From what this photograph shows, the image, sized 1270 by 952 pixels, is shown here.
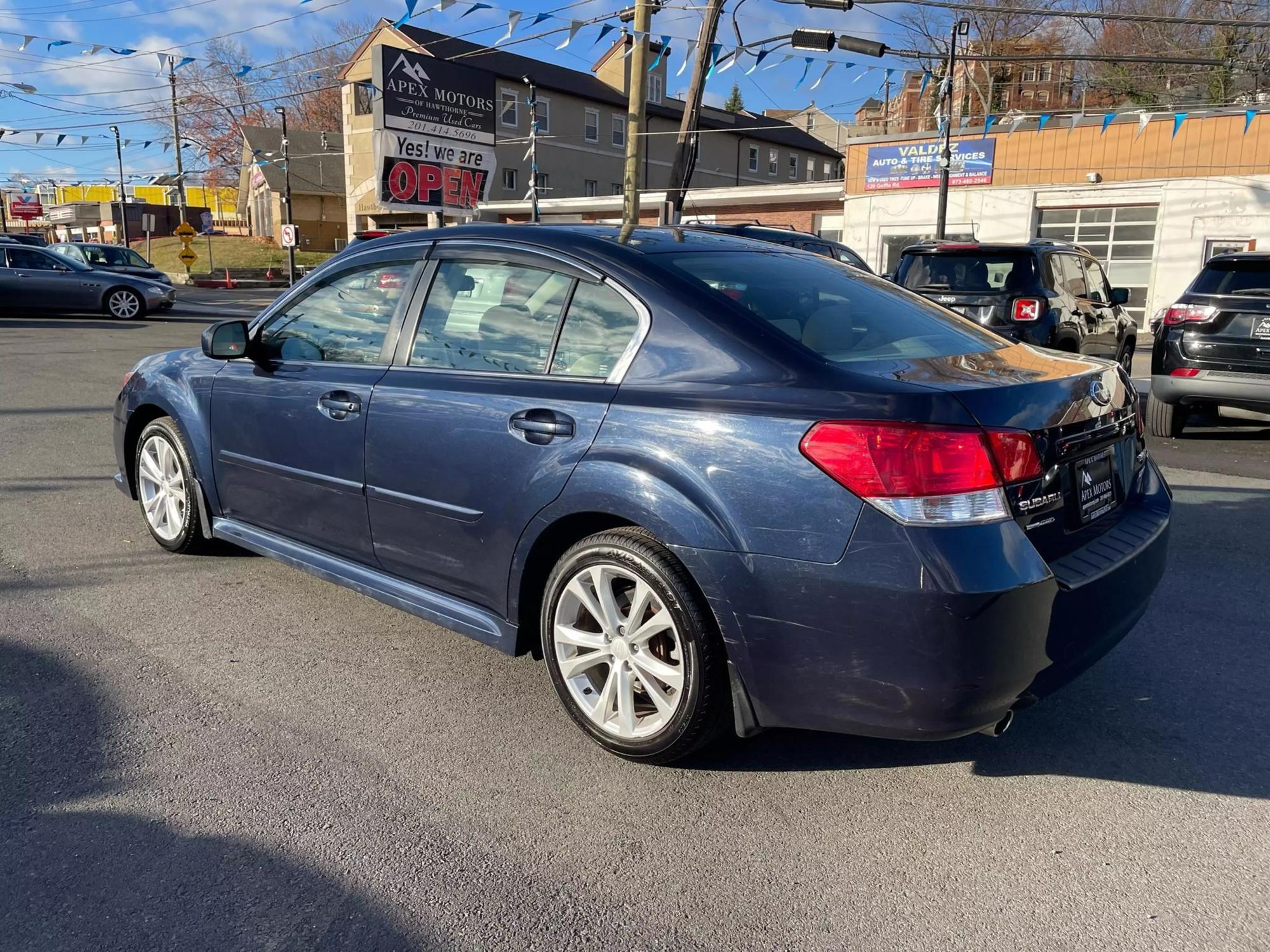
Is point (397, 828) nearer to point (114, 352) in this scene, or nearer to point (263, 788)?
point (263, 788)

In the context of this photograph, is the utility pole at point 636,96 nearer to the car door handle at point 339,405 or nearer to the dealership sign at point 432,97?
the dealership sign at point 432,97

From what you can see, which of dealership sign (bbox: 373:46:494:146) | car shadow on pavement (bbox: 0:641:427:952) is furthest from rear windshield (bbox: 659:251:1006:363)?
dealership sign (bbox: 373:46:494:146)

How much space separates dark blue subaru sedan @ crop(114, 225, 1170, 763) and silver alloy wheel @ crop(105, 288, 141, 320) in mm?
19841

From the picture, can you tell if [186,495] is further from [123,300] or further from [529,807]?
[123,300]

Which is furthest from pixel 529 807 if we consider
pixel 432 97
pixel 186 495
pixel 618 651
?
pixel 432 97

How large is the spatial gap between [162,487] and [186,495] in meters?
0.29

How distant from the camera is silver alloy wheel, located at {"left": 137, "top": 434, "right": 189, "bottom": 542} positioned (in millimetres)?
4977

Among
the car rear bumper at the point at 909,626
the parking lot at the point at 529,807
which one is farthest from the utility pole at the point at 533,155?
the car rear bumper at the point at 909,626

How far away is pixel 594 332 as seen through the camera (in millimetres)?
3305

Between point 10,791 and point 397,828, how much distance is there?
3.89 ft

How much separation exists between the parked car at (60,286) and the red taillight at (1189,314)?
2020 cm

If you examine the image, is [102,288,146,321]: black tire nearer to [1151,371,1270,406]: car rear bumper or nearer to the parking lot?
the parking lot

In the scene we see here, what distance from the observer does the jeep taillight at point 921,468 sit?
257 centimetres

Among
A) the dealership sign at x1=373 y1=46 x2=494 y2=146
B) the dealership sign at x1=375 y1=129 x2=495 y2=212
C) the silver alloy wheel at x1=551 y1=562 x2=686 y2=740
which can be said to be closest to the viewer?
the silver alloy wheel at x1=551 y1=562 x2=686 y2=740
